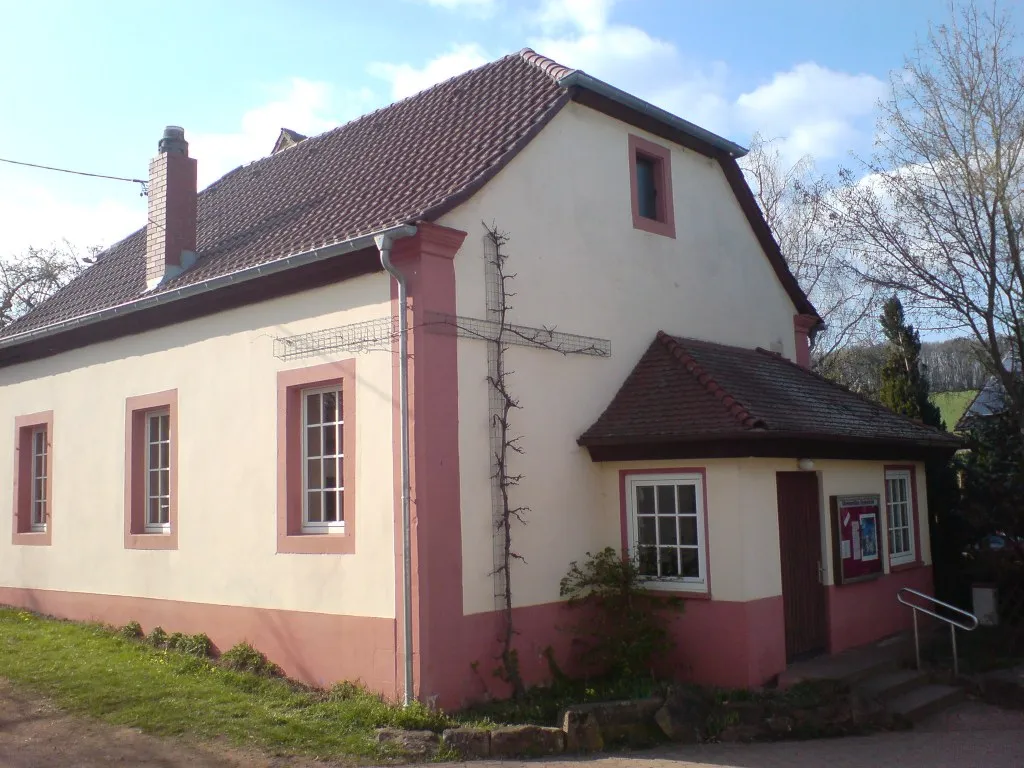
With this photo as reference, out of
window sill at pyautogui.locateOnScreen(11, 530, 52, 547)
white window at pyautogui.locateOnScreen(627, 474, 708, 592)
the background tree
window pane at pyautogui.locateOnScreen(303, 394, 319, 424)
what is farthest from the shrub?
the background tree

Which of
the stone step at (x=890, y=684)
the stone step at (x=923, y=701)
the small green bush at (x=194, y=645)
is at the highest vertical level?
the small green bush at (x=194, y=645)

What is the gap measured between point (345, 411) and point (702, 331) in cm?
515

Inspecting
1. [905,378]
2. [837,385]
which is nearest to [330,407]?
[837,385]

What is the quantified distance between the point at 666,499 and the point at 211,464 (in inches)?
200

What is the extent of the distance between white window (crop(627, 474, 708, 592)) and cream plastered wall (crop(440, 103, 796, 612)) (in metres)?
0.42

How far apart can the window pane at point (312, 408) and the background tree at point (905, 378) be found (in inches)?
486

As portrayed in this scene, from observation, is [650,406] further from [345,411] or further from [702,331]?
[345,411]

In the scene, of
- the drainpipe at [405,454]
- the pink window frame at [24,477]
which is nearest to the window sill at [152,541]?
the pink window frame at [24,477]

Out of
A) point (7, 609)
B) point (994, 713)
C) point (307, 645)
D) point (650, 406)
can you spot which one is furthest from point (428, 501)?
point (7, 609)

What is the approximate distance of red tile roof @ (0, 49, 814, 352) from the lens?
33.0ft

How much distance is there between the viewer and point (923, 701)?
9.65m

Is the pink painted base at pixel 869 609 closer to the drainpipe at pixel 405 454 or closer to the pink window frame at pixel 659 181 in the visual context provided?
the pink window frame at pixel 659 181

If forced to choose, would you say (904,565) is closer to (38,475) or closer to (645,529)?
(645,529)

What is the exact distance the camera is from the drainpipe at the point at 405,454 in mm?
8594
